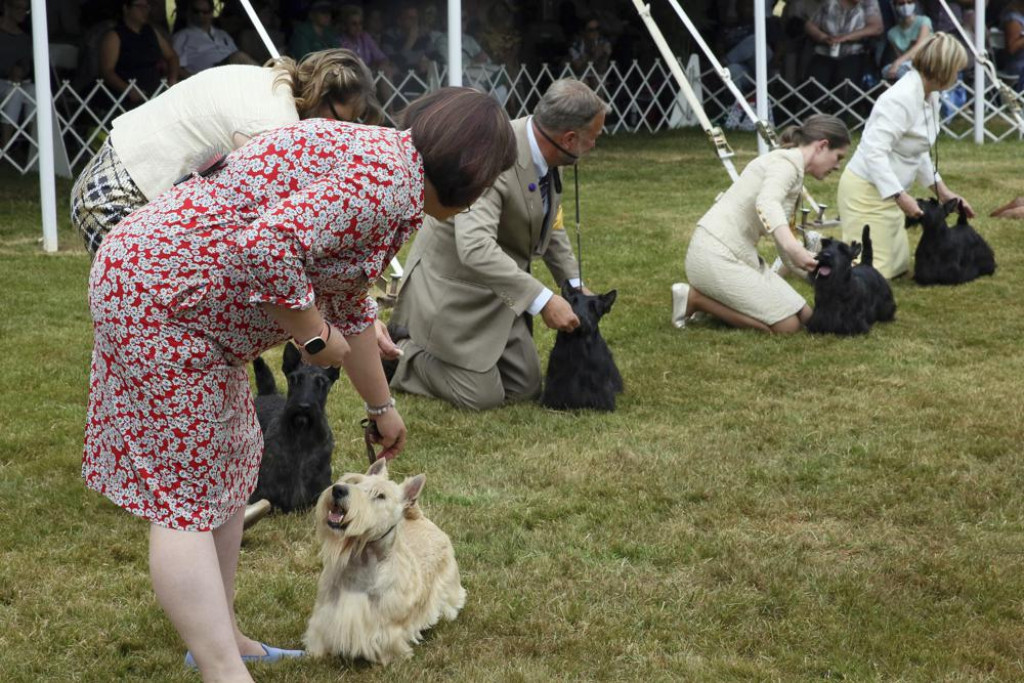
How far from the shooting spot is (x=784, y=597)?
361 centimetres

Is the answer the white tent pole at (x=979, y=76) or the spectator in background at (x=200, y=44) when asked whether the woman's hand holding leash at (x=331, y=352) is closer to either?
the spectator in background at (x=200, y=44)

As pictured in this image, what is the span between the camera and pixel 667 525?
13.8 ft

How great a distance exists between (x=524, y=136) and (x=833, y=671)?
293 cm

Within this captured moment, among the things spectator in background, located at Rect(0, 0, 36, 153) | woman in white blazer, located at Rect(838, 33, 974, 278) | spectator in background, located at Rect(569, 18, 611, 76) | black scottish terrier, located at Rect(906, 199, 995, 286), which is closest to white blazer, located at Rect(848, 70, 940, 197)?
woman in white blazer, located at Rect(838, 33, 974, 278)

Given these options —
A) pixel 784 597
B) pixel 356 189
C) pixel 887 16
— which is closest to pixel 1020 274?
pixel 784 597

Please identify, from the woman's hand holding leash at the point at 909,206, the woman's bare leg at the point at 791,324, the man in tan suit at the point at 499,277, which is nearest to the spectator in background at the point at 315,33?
the woman's hand holding leash at the point at 909,206

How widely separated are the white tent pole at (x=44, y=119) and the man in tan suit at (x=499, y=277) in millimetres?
3955

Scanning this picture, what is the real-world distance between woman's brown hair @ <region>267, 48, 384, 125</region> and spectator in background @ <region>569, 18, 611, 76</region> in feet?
39.8

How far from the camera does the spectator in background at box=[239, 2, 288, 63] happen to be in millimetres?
13297

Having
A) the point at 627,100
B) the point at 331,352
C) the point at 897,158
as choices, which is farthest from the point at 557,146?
the point at 627,100

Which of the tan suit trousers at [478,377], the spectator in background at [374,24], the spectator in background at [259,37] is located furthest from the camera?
the spectator in background at [374,24]

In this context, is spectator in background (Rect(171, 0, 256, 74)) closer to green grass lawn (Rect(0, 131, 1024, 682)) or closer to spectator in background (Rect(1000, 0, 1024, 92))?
green grass lawn (Rect(0, 131, 1024, 682))

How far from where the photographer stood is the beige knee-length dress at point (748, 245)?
6957 mm

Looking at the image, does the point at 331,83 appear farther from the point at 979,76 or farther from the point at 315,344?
the point at 979,76
